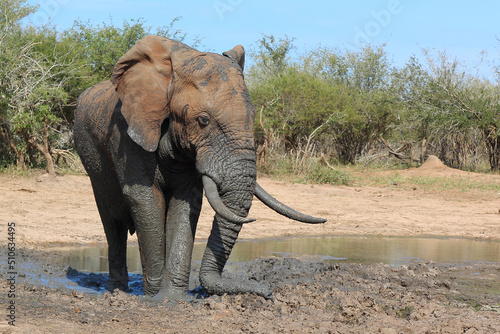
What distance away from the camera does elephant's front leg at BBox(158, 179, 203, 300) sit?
5270mm

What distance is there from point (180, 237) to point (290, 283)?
1606mm

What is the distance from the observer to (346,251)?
30.9 ft

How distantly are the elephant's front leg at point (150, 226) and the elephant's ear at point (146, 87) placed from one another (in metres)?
0.48

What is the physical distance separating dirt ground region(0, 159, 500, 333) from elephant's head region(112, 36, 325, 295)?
0.61 meters

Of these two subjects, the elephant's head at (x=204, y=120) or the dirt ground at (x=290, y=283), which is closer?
the dirt ground at (x=290, y=283)

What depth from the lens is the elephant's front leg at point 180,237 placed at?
17.3 feet

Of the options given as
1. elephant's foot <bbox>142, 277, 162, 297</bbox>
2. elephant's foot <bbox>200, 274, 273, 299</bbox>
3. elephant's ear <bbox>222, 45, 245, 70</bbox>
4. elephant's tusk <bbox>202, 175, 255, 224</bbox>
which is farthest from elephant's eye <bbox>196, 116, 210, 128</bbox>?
elephant's foot <bbox>142, 277, 162, 297</bbox>

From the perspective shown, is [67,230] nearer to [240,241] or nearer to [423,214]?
[240,241]

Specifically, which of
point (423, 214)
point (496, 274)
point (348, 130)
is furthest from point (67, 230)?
point (348, 130)

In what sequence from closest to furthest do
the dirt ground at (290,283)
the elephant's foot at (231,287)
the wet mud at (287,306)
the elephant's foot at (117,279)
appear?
the wet mud at (287,306), the dirt ground at (290,283), the elephant's foot at (231,287), the elephant's foot at (117,279)

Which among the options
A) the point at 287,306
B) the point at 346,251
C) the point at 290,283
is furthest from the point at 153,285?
the point at 346,251

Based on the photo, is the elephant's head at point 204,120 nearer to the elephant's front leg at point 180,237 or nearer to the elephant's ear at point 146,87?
the elephant's ear at point 146,87

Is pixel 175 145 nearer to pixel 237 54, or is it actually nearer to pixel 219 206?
pixel 219 206

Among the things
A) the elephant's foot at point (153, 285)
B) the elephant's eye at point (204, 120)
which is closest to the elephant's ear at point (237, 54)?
the elephant's eye at point (204, 120)
